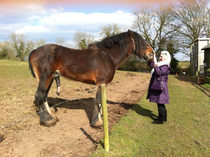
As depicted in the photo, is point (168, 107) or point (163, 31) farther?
point (163, 31)

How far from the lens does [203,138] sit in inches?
155

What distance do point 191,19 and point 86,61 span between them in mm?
27128

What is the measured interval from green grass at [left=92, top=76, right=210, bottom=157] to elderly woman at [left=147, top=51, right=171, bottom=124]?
522 mm

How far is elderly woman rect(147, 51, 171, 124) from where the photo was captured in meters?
4.30

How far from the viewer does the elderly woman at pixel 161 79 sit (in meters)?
4.30

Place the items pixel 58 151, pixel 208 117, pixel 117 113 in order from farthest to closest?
pixel 117 113, pixel 208 117, pixel 58 151

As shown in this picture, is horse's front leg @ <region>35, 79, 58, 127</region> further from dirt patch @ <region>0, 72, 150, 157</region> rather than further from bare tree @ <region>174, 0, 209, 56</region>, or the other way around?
bare tree @ <region>174, 0, 209, 56</region>

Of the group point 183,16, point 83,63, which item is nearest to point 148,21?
point 183,16

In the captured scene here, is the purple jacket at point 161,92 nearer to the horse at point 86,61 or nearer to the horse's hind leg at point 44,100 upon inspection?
the horse at point 86,61

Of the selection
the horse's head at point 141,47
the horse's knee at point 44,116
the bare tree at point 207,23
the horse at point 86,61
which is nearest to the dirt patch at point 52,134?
the horse's knee at point 44,116

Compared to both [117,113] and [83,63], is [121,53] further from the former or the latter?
[117,113]

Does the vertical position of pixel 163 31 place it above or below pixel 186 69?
above

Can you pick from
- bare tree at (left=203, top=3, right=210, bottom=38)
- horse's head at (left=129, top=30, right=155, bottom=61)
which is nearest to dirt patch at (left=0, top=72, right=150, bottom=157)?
horse's head at (left=129, top=30, right=155, bottom=61)

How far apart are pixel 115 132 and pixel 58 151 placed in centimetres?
141
